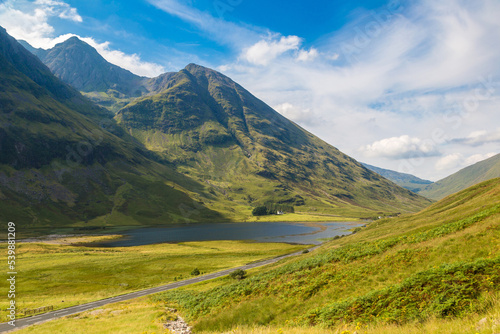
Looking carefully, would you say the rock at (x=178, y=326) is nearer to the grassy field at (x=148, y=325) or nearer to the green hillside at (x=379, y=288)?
the grassy field at (x=148, y=325)

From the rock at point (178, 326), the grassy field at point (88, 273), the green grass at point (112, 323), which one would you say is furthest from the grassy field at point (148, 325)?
the grassy field at point (88, 273)

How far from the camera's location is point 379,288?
1897cm

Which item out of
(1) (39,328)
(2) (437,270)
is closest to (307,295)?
(2) (437,270)

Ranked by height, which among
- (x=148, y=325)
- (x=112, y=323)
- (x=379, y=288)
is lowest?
(x=112, y=323)

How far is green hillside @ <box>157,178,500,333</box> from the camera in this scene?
1359cm

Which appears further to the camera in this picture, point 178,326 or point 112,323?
point 112,323

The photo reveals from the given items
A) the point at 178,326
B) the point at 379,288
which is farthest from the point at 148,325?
the point at 379,288

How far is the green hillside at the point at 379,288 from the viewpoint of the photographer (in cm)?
1359

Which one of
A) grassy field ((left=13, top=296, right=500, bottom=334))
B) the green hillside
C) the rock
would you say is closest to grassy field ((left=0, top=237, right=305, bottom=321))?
grassy field ((left=13, top=296, right=500, bottom=334))

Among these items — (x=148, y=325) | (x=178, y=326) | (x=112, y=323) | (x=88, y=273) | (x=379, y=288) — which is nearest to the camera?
(x=379, y=288)

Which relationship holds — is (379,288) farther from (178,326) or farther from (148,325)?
(148,325)

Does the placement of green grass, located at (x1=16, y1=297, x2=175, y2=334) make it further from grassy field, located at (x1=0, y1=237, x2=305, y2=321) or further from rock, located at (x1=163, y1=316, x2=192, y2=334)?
grassy field, located at (x1=0, y1=237, x2=305, y2=321)

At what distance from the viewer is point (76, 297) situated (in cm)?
5531

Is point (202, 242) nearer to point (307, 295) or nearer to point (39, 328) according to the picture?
point (39, 328)
